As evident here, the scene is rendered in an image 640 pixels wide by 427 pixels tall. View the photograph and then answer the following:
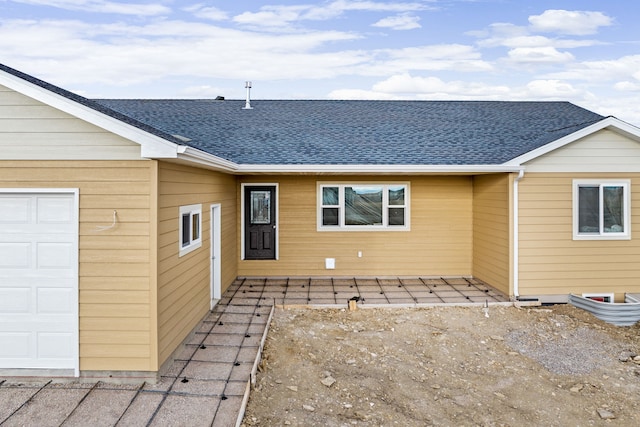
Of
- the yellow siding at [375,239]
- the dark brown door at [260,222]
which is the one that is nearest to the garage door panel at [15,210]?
the dark brown door at [260,222]

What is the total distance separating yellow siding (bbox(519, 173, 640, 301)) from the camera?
294 inches

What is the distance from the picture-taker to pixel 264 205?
9.29 m

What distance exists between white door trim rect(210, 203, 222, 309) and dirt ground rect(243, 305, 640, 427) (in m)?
1.40

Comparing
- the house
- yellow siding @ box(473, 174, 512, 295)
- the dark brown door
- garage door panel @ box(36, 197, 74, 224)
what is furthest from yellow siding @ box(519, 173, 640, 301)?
garage door panel @ box(36, 197, 74, 224)

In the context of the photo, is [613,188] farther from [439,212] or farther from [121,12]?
[121,12]

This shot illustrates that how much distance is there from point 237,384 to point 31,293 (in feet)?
8.34

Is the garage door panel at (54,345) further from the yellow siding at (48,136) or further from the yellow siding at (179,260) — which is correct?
the yellow siding at (48,136)

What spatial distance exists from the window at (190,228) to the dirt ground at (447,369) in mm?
1838

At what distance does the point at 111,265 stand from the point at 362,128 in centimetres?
767

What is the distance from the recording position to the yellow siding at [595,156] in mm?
7316

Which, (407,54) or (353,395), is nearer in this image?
(353,395)

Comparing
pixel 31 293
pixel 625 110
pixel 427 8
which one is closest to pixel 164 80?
pixel 427 8

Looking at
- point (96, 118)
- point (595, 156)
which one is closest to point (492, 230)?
point (595, 156)

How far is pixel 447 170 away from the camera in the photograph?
7914 mm
